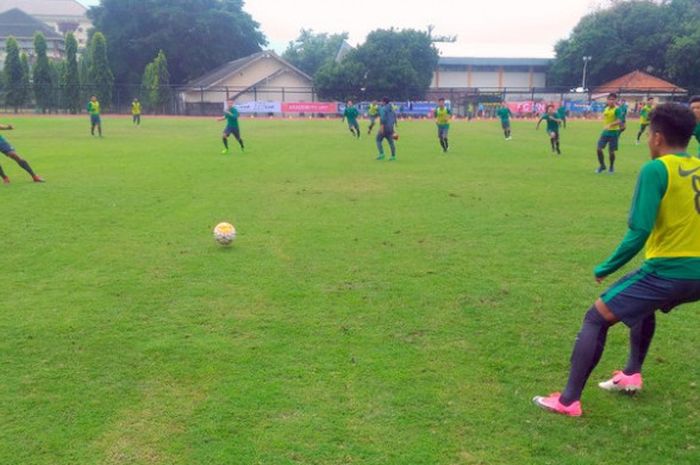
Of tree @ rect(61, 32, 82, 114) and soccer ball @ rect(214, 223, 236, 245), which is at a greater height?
tree @ rect(61, 32, 82, 114)

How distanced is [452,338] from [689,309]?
7.63ft

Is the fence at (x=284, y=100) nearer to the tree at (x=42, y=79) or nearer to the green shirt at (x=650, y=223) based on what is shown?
the tree at (x=42, y=79)

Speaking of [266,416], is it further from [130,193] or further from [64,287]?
[130,193]

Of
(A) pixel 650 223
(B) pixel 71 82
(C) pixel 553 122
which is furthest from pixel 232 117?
(B) pixel 71 82

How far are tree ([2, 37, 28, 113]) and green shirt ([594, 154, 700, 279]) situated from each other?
60.3 m

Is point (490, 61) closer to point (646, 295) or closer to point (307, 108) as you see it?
point (307, 108)

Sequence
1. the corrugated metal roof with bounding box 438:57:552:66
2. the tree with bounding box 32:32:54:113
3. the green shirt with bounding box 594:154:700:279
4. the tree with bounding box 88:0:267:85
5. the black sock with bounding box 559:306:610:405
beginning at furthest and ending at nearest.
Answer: the corrugated metal roof with bounding box 438:57:552:66, the tree with bounding box 88:0:267:85, the tree with bounding box 32:32:54:113, the black sock with bounding box 559:306:610:405, the green shirt with bounding box 594:154:700:279

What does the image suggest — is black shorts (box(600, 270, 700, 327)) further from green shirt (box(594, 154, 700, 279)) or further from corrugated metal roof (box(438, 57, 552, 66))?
corrugated metal roof (box(438, 57, 552, 66))

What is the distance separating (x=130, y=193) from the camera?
40.2 ft

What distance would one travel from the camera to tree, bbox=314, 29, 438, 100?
186 ft

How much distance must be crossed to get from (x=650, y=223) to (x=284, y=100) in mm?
57694

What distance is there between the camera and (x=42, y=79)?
55281mm

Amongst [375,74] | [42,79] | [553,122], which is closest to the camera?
[553,122]

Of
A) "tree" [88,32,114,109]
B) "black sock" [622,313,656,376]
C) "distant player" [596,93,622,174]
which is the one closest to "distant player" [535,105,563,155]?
"distant player" [596,93,622,174]
